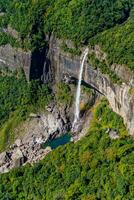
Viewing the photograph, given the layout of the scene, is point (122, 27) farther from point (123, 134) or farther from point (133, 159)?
point (133, 159)

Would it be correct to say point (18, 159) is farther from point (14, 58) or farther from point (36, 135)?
point (14, 58)

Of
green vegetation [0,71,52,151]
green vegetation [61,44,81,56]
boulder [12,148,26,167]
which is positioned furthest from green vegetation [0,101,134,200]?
green vegetation [0,71,52,151]

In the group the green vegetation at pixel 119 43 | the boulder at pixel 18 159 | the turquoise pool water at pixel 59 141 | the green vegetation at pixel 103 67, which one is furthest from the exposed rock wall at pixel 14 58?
the boulder at pixel 18 159

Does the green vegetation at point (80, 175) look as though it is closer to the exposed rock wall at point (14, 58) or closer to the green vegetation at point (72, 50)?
the green vegetation at point (72, 50)

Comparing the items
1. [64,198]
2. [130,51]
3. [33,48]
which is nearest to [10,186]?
[64,198]

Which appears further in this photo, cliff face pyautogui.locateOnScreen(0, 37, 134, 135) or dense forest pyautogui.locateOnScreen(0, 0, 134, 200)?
cliff face pyautogui.locateOnScreen(0, 37, 134, 135)

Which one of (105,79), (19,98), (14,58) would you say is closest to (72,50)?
(105,79)

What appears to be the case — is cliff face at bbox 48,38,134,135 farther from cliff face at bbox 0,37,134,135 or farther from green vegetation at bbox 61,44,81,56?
green vegetation at bbox 61,44,81,56
